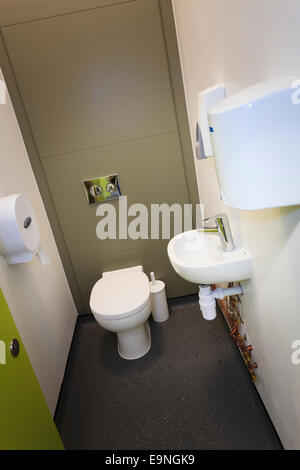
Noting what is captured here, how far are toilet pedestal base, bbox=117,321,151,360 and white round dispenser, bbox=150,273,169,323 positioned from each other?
25cm

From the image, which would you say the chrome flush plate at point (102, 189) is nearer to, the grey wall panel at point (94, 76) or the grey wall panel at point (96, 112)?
the grey wall panel at point (96, 112)

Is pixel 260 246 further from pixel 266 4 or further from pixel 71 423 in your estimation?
pixel 71 423

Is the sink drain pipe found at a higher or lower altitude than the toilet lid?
higher

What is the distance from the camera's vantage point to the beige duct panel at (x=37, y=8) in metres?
1.75

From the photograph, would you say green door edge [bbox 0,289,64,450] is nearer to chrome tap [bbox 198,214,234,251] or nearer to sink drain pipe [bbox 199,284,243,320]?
sink drain pipe [bbox 199,284,243,320]

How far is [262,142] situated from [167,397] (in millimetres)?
1507

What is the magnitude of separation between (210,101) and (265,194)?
66cm

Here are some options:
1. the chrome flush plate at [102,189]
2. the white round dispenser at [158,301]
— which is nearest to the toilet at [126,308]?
the white round dispenser at [158,301]

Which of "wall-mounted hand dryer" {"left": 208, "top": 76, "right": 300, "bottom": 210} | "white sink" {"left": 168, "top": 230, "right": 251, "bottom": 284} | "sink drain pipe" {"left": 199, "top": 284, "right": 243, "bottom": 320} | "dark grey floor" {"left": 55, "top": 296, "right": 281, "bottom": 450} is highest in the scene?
"wall-mounted hand dryer" {"left": 208, "top": 76, "right": 300, "bottom": 210}

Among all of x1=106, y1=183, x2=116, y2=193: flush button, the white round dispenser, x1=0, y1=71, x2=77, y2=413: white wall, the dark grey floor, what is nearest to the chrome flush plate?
x1=106, y1=183, x2=116, y2=193: flush button

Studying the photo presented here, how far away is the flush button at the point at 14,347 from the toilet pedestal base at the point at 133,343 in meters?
0.96

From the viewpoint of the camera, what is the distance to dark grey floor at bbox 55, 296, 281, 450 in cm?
148

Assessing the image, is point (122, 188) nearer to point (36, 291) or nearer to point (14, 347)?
point (36, 291)

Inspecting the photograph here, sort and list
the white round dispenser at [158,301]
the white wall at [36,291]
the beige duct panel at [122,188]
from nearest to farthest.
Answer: the white wall at [36,291], the beige duct panel at [122,188], the white round dispenser at [158,301]
